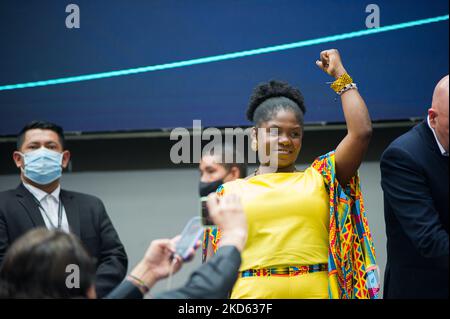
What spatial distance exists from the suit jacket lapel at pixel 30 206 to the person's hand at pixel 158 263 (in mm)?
1164

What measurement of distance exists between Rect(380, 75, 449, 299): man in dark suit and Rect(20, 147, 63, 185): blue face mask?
152 centimetres

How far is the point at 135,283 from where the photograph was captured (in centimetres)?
191

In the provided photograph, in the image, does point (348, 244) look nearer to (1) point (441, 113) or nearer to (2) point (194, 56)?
(1) point (441, 113)

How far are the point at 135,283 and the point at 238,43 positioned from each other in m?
2.11

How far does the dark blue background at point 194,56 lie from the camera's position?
142 inches

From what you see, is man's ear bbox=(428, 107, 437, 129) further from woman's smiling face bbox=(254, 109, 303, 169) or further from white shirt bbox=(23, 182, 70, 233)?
white shirt bbox=(23, 182, 70, 233)

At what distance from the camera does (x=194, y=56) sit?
149 inches

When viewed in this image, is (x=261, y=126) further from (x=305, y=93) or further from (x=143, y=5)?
(x=143, y=5)

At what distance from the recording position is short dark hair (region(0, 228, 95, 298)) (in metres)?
1.65

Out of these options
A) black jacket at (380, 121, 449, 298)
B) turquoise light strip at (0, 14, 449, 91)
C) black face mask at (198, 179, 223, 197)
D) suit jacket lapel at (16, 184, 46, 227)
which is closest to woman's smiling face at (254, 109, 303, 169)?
black jacket at (380, 121, 449, 298)

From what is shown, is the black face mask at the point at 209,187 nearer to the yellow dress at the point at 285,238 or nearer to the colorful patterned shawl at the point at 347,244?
the colorful patterned shawl at the point at 347,244

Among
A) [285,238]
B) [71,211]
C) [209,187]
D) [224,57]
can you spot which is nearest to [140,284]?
[285,238]

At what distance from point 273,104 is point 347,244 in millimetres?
599
